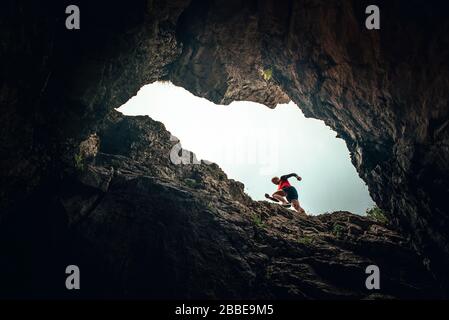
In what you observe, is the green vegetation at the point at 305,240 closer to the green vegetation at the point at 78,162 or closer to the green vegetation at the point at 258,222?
the green vegetation at the point at 258,222

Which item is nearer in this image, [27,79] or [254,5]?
[27,79]

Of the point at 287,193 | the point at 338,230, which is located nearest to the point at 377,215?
the point at 338,230

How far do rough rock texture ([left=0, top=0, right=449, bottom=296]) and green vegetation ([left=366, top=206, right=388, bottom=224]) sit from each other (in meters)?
1.91

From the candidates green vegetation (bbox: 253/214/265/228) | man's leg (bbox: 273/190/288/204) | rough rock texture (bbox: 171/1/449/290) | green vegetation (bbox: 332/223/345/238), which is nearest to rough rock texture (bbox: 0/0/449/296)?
rough rock texture (bbox: 171/1/449/290)

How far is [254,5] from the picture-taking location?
15.9 m

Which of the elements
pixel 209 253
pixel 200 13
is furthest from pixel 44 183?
pixel 200 13

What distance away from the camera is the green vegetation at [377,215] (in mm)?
18483

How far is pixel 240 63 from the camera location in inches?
746

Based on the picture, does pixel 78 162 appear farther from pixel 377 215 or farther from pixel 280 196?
pixel 377 215

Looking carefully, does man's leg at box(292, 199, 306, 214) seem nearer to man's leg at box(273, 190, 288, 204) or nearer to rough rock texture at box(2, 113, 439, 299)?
man's leg at box(273, 190, 288, 204)

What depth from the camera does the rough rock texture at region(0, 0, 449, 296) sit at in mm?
11250

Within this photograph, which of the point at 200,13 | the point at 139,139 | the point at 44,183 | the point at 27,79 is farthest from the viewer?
the point at 139,139
